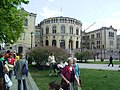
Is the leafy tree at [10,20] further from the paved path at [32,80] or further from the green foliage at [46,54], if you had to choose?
the paved path at [32,80]

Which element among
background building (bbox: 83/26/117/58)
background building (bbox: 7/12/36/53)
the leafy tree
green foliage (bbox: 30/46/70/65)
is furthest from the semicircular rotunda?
green foliage (bbox: 30/46/70/65)

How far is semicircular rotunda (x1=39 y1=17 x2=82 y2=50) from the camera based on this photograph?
107938mm

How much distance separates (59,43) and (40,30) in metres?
12.6

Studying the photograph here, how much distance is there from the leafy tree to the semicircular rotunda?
3089 inches

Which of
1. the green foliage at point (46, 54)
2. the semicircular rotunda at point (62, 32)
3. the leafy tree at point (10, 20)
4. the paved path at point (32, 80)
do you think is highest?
the semicircular rotunda at point (62, 32)

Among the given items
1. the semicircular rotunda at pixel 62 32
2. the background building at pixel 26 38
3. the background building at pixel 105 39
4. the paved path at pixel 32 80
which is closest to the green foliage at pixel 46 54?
the paved path at pixel 32 80

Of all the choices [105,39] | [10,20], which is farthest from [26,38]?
[10,20]

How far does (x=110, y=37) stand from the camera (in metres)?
115

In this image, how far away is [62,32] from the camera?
355 feet

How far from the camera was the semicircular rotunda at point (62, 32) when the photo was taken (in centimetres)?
10794

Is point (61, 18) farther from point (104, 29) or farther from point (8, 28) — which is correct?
point (8, 28)

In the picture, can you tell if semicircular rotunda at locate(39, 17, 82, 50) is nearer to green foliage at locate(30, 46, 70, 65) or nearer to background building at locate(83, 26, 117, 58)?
background building at locate(83, 26, 117, 58)

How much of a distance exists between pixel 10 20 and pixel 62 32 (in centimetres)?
8267

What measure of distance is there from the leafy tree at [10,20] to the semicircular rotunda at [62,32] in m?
78.5
